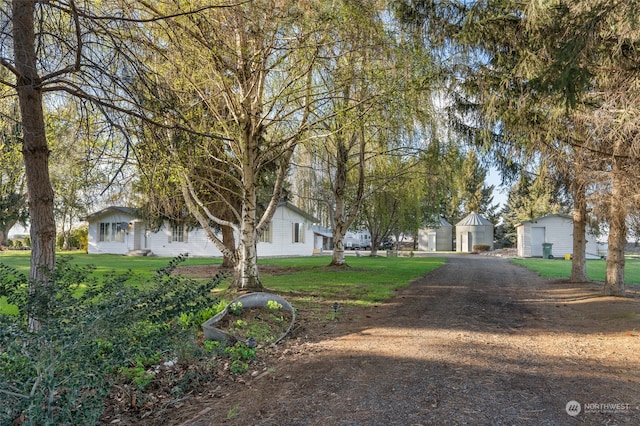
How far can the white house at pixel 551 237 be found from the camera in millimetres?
33688

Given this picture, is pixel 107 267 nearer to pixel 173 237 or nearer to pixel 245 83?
pixel 173 237

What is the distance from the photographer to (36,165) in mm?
4828

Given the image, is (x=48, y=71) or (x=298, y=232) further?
(x=298, y=232)

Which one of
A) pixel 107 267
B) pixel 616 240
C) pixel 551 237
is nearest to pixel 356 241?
pixel 551 237

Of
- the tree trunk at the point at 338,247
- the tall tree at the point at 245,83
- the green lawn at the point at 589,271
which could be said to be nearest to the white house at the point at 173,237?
the tree trunk at the point at 338,247

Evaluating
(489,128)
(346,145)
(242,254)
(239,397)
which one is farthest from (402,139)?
(239,397)

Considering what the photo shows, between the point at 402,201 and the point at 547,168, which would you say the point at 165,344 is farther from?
the point at 402,201

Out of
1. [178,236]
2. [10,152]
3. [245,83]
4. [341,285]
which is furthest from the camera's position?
[178,236]

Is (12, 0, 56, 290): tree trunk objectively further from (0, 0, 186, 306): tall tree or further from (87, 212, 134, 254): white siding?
(87, 212, 134, 254): white siding

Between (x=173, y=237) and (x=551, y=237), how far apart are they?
1140 inches

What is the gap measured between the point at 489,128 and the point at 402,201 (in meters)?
13.5

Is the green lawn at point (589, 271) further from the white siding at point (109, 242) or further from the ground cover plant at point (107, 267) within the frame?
the white siding at point (109, 242)

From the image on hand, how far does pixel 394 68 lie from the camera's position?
27.7ft

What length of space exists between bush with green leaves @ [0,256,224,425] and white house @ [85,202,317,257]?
22.2m
